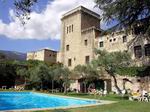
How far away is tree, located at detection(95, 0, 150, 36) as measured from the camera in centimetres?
1024

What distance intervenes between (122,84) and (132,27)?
19473 millimetres

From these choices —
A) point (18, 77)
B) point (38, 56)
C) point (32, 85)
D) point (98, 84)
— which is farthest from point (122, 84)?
point (38, 56)

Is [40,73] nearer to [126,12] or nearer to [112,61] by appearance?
[112,61]

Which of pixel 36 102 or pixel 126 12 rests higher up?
pixel 126 12

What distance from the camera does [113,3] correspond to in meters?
11.0

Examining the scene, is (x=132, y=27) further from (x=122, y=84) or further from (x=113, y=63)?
(x=122, y=84)

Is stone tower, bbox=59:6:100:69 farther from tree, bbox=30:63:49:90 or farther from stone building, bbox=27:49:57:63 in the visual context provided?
tree, bbox=30:63:49:90

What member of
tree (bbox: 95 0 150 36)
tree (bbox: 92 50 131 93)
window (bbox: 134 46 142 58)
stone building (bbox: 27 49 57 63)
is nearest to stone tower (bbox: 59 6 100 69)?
stone building (bbox: 27 49 57 63)

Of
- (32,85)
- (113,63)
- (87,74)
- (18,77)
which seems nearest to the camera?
(113,63)

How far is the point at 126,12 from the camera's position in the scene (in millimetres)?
10812

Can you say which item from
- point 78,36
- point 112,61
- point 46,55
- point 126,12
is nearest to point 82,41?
point 78,36

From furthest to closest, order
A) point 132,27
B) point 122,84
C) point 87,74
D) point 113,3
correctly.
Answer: point 122,84 → point 87,74 → point 132,27 → point 113,3

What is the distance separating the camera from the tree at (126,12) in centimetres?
1024

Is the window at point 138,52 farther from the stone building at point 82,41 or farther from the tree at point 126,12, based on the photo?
the tree at point 126,12
